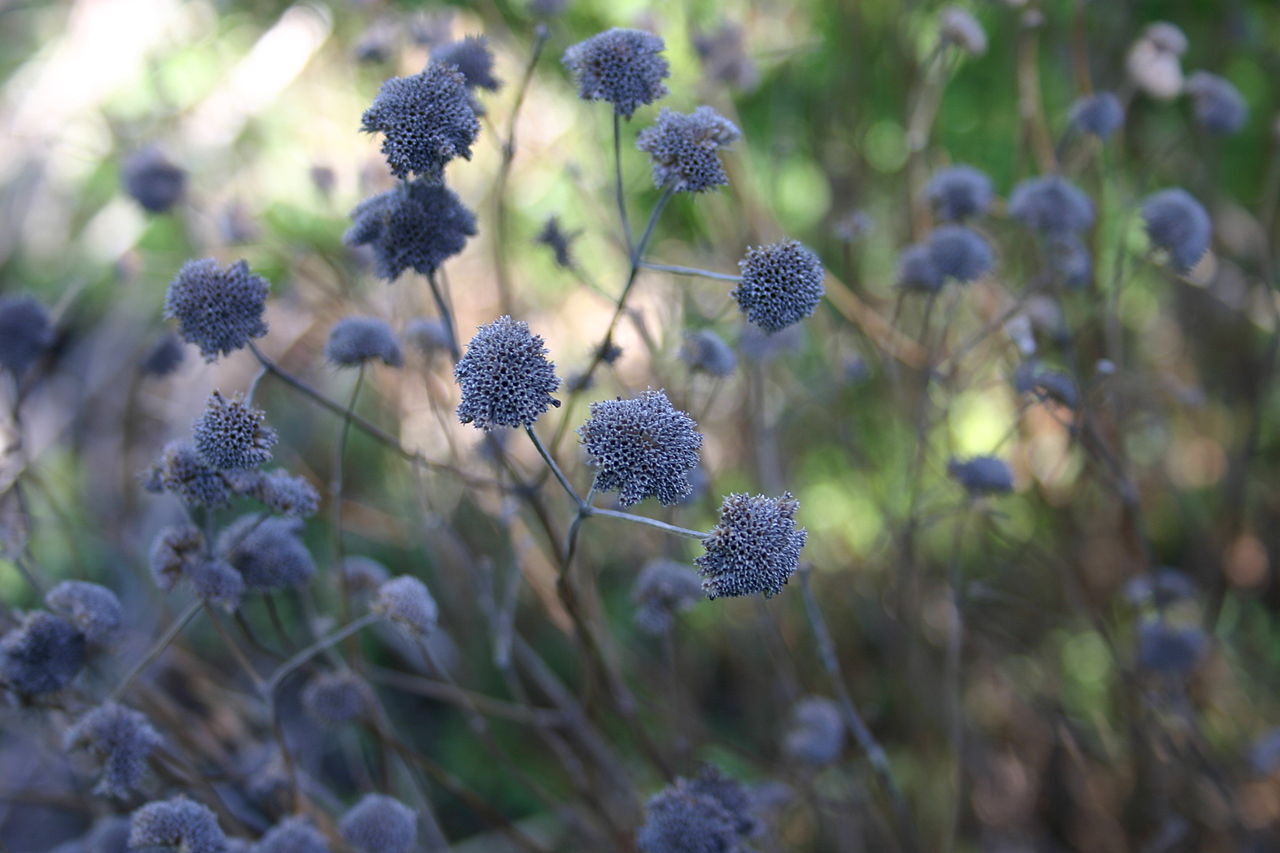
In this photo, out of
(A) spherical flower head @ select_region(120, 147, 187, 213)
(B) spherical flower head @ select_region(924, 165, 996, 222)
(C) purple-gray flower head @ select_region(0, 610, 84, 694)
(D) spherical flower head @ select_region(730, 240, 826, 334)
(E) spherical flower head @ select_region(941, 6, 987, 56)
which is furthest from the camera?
(A) spherical flower head @ select_region(120, 147, 187, 213)

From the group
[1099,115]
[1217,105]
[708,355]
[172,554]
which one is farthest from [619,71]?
[1217,105]

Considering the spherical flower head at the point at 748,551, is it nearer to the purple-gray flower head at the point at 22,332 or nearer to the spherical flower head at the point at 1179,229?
the spherical flower head at the point at 1179,229

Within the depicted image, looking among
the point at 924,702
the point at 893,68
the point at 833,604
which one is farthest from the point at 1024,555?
the point at 893,68

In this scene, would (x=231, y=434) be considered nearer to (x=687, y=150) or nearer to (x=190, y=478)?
(x=190, y=478)

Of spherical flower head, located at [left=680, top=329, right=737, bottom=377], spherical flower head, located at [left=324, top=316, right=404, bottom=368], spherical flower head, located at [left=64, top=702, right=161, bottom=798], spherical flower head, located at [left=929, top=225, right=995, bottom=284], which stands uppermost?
spherical flower head, located at [left=929, top=225, right=995, bottom=284]

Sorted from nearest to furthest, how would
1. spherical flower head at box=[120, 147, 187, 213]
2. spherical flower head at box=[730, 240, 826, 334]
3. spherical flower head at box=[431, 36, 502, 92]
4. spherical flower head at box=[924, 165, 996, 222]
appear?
spherical flower head at box=[730, 240, 826, 334]
spherical flower head at box=[431, 36, 502, 92]
spherical flower head at box=[924, 165, 996, 222]
spherical flower head at box=[120, 147, 187, 213]

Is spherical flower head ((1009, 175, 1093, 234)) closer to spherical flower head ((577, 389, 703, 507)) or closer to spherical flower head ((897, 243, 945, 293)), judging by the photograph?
spherical flower head ((897, 243, 945, 293))

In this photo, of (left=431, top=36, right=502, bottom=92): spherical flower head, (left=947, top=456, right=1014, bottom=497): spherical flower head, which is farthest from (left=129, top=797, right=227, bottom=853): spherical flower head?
(left=947, top=456, right=1014, bottom=497): spherical flower head

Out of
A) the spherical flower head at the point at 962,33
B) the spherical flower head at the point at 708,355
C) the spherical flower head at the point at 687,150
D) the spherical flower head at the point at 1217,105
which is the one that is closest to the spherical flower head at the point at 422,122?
the spherical flower head at the point at 687,150
